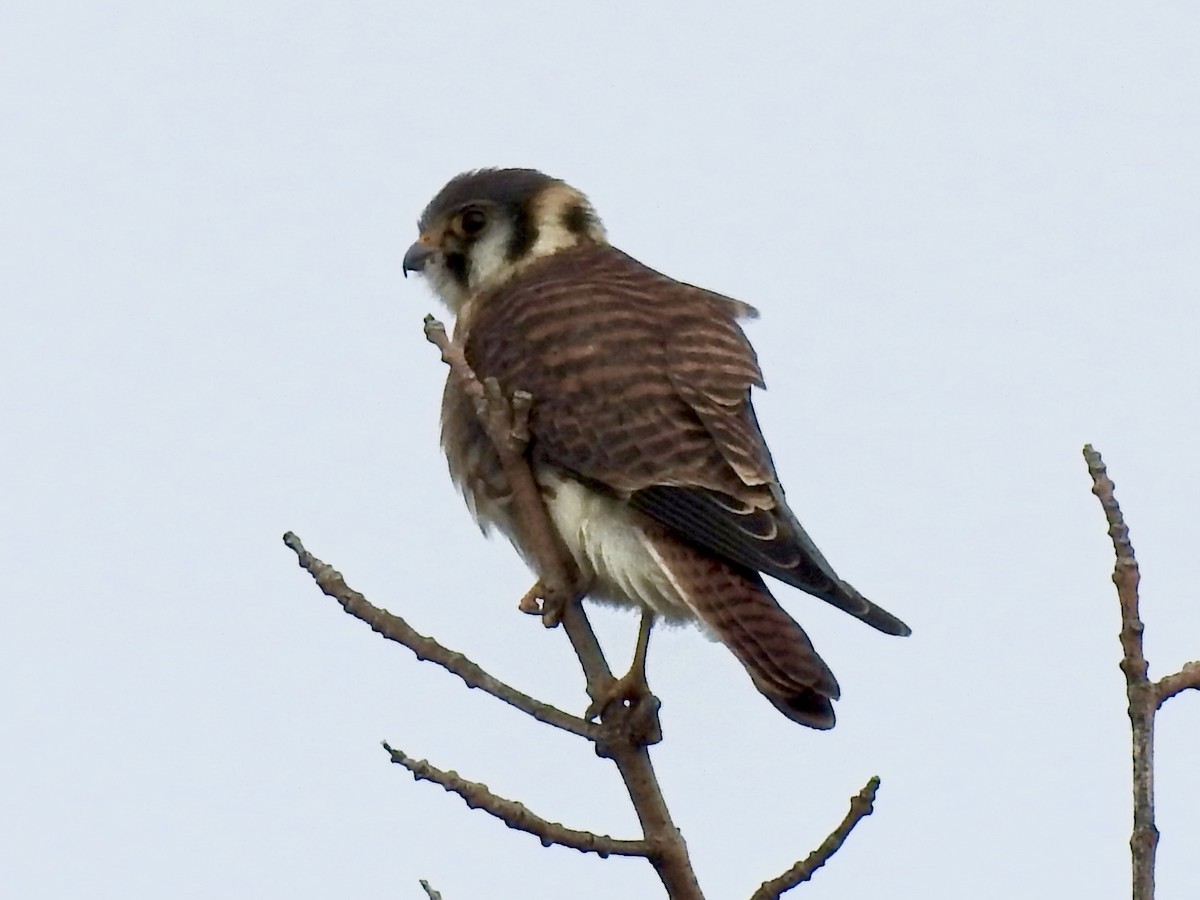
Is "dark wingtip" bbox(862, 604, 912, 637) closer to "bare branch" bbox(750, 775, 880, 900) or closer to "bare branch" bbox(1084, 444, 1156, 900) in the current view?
"bare branch" bbox(750, 775, 880, 900)

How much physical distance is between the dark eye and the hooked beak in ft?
0.34

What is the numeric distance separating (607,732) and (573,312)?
1.40 m

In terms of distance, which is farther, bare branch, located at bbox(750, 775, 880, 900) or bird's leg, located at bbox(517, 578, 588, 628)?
bird's leg, located at bbox(517, 578, 588, 628)

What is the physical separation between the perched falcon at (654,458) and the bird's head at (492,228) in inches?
8.1

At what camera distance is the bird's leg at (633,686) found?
102 inches

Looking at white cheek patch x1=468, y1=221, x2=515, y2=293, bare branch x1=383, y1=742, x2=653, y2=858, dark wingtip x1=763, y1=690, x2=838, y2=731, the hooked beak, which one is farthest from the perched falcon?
bare branch x1=383, y1=742, x2=653, y2=858

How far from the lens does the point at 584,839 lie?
2314 millimetres

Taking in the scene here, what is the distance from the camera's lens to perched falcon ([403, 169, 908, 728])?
9.66ft

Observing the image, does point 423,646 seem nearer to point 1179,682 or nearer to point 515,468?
point 515,468

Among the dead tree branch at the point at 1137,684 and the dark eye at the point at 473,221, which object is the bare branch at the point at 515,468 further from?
the dark eye at the point at 473,221

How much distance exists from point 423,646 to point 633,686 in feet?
1.85

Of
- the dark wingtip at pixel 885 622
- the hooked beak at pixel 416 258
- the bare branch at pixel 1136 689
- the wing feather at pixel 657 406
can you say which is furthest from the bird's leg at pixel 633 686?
the hooked beak at pixel 416 258

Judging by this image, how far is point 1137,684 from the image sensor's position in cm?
187

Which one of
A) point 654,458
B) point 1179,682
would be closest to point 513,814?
point 1179,682
